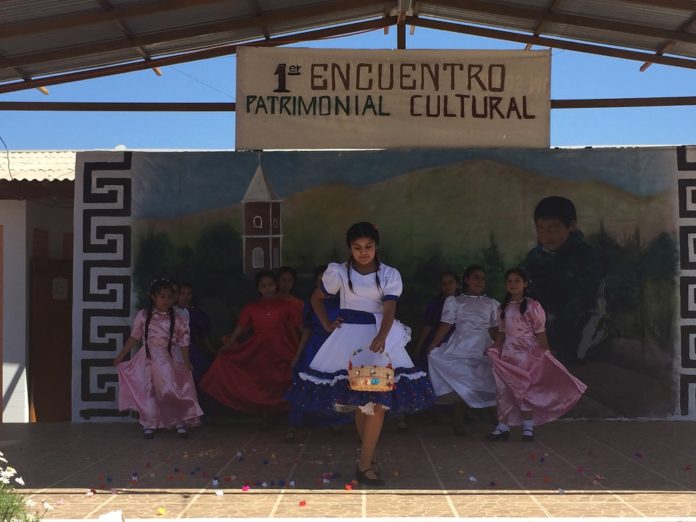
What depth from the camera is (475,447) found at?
267 inches

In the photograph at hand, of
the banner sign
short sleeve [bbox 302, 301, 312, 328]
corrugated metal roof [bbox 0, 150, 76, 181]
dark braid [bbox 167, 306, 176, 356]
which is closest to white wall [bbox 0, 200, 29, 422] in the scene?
corrugated metal roof [bbox 0, 150, 76, 181]

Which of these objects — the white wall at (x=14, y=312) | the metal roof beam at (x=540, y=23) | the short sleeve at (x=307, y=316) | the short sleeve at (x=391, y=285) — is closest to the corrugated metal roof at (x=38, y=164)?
the white wall at (x=14, y=312)

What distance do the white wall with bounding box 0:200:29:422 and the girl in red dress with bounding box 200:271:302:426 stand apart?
9.21ft

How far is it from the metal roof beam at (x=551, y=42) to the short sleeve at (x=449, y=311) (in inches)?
126

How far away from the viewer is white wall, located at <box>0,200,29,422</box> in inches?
365

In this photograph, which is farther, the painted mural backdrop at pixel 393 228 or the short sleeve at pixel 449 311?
the painted mural backdrop at pixel 393 228

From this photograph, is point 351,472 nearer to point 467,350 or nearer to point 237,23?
point 467,350

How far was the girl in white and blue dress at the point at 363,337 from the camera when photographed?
5336 mm

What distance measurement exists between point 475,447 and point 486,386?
2.36 ft

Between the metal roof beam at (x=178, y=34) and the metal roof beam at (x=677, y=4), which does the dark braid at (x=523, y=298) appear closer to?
the metal roof beam at (x=677, y=4)

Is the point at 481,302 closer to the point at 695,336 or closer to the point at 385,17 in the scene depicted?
the point at 695,336

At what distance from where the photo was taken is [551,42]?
8.85 metres

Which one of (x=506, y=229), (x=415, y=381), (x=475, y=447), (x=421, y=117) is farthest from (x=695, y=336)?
(x=415, y=381)

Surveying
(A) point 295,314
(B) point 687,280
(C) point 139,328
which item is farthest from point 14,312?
(B) point 687,280
